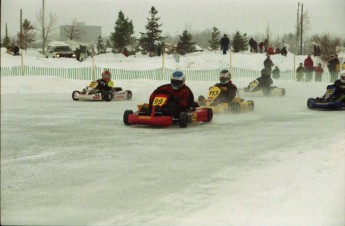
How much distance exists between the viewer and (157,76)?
93.8 ft

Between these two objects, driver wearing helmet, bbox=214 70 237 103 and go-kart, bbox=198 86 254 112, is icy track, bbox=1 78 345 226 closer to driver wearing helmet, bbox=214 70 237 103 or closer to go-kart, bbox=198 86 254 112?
go-kart, bbox=198 86 254 112

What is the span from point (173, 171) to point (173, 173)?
10 cm

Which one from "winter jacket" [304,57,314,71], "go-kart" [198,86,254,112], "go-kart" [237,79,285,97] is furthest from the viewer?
"winter jacket" [304,57,314,71]

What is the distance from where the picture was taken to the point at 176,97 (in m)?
9.10

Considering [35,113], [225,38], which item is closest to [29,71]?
[225,38]

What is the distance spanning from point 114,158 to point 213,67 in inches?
1084

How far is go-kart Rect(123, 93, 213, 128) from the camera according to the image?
877 cm

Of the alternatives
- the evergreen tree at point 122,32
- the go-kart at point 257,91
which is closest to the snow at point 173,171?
the go-kart at point 257,91

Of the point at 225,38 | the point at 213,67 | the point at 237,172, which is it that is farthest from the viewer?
the point at 213,67

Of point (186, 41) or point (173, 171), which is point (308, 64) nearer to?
point (186, 41)

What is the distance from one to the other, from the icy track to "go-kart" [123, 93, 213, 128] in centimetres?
14

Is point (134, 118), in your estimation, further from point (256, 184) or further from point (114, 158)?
point (256, 184)

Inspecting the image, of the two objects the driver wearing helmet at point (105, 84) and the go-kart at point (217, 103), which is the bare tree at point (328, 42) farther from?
the driver wearing helmet at point (105, 84)

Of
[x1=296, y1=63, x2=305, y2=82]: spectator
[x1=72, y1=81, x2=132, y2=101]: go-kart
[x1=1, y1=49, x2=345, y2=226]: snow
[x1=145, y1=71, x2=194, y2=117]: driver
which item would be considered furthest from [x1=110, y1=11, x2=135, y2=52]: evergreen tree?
[x1=145, y1=71, x2=194, y2=117]: driver
